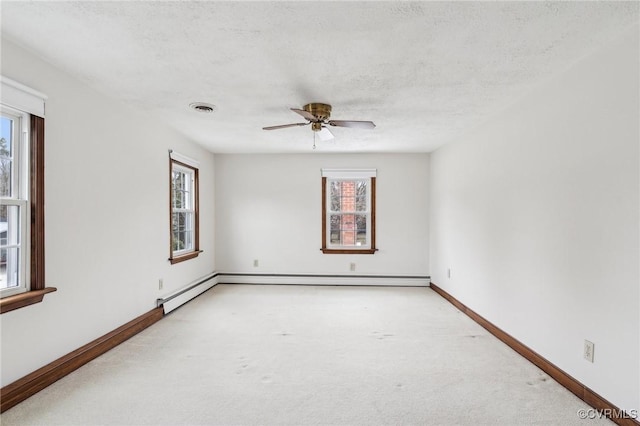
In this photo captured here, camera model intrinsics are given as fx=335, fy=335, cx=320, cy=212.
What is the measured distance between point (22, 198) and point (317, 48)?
2165mm

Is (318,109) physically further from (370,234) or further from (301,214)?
(370,234)

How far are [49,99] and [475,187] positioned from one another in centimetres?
403

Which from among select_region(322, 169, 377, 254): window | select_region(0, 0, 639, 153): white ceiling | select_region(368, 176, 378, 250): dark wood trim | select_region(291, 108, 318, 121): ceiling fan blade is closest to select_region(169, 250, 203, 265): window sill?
select_region(0, 0, 639, 153): white ceiling

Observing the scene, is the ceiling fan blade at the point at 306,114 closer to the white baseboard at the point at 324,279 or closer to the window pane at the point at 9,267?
the window pane at the point at 9,267

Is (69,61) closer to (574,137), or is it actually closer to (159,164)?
(159,164)

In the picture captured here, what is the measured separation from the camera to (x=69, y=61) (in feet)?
7.60

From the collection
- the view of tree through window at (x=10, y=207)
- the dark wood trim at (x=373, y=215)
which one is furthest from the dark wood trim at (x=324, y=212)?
the view of tree through window at (x=10, y=207)

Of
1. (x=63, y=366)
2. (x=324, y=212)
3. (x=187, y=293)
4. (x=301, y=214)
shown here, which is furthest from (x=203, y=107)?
(x=324, y=212)

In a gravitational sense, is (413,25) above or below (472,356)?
above

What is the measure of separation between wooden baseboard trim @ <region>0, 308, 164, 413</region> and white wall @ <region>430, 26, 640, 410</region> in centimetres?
357

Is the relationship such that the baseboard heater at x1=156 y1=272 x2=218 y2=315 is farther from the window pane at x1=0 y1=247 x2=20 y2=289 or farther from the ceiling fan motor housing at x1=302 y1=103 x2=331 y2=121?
the ceiling fan motor housing at x1=302 y1=103 x2=331 y2=121

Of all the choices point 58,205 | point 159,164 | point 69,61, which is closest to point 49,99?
point 69,61

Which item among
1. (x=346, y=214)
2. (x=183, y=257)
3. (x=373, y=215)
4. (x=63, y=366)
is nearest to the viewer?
(x=63, y=366)

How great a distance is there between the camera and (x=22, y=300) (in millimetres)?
2104
